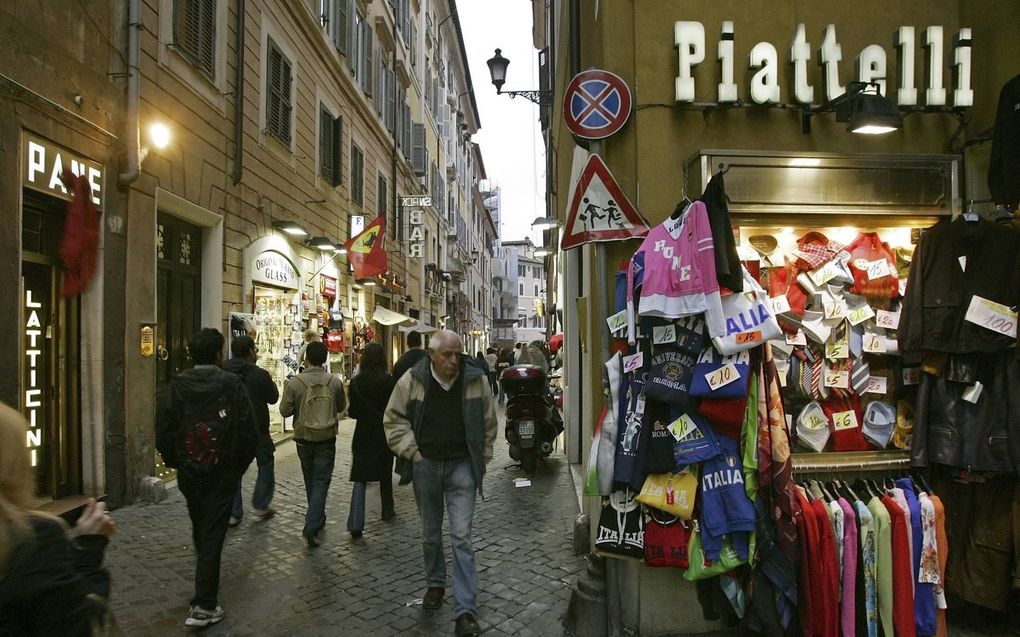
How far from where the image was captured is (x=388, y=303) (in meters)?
20.8

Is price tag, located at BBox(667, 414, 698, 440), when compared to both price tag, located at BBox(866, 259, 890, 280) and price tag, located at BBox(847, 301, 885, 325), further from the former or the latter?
price tag, located at BBox(866, 259, 890, 280)

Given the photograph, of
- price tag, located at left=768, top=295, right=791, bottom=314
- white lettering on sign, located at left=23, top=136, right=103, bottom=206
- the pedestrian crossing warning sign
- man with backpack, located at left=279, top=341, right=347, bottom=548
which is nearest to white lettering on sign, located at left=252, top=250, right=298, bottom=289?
white lettering on sign, located at left=23, top=136, right=103, bottom=206

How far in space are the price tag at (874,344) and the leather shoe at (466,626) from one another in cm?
306

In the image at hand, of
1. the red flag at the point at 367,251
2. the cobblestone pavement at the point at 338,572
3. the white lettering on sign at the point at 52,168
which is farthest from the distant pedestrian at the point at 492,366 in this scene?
the white lettering on sign at the point at 52,168

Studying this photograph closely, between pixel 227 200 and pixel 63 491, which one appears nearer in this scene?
pixel 63 491

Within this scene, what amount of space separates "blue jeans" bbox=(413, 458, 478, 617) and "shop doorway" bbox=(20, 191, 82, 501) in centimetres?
392

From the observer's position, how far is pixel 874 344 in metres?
4.39

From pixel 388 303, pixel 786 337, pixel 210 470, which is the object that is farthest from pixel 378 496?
pixel 388 303

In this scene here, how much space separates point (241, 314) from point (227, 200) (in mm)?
1636

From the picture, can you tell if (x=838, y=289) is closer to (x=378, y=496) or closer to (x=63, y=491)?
(x=378, y=496)

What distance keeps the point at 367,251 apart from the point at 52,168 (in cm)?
739

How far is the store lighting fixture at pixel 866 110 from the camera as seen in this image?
12.5 ft

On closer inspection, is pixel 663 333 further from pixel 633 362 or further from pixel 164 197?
pixel 164 197

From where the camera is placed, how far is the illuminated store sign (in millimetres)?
4199
